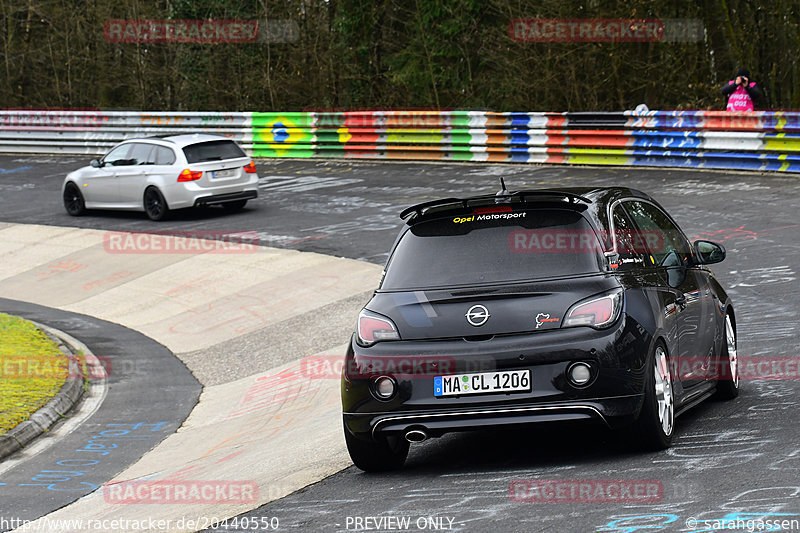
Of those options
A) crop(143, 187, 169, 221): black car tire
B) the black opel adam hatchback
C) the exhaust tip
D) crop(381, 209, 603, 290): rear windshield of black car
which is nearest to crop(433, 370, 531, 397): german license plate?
the black opel adam hatchback

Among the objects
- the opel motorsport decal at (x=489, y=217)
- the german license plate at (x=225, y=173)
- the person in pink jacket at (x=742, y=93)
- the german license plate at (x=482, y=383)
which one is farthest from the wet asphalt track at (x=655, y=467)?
the german license plate at (x=225, y=173)

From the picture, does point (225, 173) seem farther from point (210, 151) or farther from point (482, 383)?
point (482, 383)

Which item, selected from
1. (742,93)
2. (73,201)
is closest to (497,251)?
(742,93)

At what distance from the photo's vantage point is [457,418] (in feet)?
21.6

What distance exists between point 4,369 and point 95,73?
3440 centimetres

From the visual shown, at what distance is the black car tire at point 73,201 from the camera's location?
24456mm

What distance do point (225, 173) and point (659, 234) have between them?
15722 mm

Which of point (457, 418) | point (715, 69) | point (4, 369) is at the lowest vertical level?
point (4, 369)

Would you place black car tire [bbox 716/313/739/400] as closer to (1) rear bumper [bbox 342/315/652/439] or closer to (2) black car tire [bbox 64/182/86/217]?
(1) rear bumper [bbox 342/315/652/439]

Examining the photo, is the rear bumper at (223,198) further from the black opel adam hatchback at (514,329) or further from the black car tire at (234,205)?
the black opel adam hatchback at (514,329)

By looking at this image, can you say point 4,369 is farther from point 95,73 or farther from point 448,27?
point 95,73

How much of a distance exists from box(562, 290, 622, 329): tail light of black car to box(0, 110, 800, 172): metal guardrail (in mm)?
14678

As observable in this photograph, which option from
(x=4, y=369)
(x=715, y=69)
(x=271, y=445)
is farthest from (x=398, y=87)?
(x=271, y=445)

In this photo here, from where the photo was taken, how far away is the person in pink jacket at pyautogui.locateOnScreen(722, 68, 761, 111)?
22781 mm
